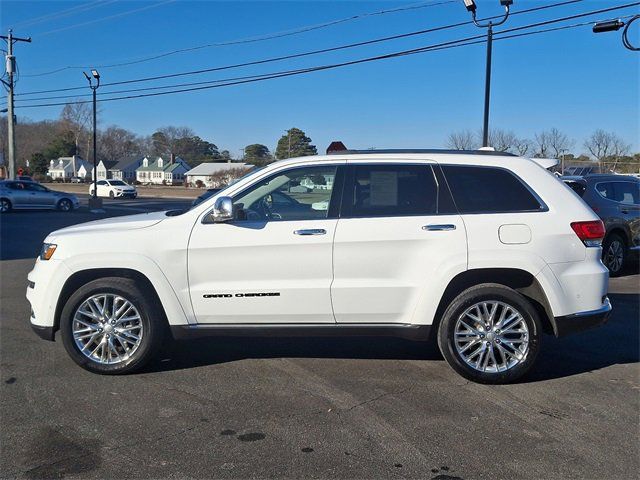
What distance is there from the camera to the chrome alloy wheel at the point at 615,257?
1048cm

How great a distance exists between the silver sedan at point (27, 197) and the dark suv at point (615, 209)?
24777 millimetres

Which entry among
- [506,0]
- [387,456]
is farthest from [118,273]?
[506,0]

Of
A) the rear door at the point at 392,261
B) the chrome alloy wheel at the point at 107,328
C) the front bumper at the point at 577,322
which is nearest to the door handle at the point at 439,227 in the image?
the rear door at the point at 392,261

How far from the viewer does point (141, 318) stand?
506 centimetres

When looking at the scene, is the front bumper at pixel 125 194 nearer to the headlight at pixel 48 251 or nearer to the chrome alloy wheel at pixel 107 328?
the headlight at pixel 48 251

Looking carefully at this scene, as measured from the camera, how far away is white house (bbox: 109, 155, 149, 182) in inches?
4547

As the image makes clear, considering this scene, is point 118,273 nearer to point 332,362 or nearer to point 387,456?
point 332,362

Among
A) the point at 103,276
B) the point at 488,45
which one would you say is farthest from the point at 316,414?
the point at 488,45

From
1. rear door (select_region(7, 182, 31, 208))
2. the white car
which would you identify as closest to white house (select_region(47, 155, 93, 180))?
the white car

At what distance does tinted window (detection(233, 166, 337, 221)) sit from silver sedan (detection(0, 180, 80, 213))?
26.0 metres

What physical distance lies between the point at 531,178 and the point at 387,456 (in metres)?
2.70

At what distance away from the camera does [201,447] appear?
3818 millimetres

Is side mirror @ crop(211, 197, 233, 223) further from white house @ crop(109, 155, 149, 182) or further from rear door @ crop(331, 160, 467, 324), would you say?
white house @ crop(109, 155, 149, 182)

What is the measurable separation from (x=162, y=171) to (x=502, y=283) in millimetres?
111729
